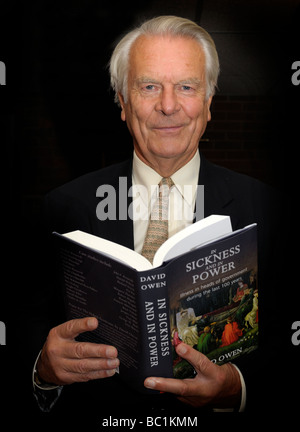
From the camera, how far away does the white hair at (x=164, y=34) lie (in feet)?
4.17

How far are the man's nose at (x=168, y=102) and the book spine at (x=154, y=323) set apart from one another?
569 mm

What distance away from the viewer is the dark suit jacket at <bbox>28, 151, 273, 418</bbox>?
1.36 m

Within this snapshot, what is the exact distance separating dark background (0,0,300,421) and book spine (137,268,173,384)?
57 centimetres

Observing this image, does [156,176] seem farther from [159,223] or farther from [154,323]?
[154,323]

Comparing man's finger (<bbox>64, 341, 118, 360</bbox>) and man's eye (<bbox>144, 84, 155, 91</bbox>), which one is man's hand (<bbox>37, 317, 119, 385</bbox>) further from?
man's eye (<bbox>144, 84, 155, 91</bbox>)

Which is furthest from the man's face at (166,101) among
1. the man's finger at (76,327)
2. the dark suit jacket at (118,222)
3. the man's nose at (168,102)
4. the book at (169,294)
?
the man's finger at (76,327)

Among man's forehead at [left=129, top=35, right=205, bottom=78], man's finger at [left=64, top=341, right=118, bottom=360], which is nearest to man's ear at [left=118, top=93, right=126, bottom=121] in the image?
man's forehead at [left=129, top=35, right=205, bottom=78]

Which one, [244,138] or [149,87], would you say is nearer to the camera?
[149,87]

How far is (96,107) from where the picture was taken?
148 centimetres

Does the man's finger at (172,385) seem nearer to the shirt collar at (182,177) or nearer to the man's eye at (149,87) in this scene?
the shirt collar at (182,177)

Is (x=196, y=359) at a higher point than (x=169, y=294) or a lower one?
lower

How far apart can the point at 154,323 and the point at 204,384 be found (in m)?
0.31

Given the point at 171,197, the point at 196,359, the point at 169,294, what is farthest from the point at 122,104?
the point at 196,359

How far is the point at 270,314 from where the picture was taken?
4.56 ft
